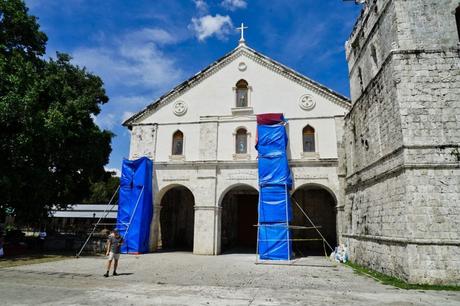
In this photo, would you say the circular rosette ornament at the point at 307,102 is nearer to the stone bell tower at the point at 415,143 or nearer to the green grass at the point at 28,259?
the stone bell tower at the point at 415,143

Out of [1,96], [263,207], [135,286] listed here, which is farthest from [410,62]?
[1,96]

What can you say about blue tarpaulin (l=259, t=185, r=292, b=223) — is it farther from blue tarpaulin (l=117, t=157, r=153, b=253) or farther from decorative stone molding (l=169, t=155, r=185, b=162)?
blue tarpaulin (l=117, t=157, r=153, b=253)

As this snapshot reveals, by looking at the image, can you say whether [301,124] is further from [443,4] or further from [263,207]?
Answer: [443,4]

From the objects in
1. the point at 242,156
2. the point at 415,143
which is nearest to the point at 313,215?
the point at 242,156

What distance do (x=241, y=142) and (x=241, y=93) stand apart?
128 inches

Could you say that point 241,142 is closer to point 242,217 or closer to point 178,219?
point 242,217

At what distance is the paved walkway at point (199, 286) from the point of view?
7.62 meters

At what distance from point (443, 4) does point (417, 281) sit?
9327 millimetres

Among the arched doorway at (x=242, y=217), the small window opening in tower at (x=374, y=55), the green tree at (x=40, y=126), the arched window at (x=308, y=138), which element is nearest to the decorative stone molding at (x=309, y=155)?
the arched window at (x=308, y=138)

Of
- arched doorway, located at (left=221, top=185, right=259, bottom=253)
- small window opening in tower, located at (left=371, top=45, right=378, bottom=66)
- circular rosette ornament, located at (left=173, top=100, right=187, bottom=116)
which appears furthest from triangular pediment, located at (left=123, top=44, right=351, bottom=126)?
arched doorway, located at (left=221, top=185, right=259, bottom=253)

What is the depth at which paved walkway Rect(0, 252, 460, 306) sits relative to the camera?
7.62 metres

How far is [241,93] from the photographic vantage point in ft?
65.7

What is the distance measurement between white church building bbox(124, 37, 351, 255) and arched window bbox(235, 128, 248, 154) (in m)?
0.06

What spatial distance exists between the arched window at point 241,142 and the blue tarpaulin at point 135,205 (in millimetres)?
5548
